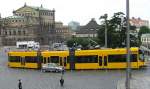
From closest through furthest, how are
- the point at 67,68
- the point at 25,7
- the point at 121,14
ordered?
the point at 67,68
the point at 121,14
the point at 25,7

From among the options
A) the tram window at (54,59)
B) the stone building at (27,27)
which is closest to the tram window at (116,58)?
the tram window at (54,59)

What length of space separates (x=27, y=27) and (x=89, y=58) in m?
129

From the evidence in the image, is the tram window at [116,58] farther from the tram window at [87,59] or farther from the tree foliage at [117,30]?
the tree foliage at [117,30]

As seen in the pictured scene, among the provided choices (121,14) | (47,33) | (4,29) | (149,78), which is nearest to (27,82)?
(149,78)

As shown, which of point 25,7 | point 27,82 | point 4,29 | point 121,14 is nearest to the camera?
point 27,82

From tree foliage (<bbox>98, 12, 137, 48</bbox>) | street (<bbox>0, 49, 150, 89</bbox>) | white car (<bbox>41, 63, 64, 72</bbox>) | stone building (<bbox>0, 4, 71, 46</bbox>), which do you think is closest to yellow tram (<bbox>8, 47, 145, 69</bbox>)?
street (<bbox>0, 49, 150, 89</bbox>)

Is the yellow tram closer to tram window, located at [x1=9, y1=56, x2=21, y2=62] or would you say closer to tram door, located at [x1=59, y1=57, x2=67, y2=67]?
tram door, located at [x1=59, y1=57, x2=67, y2=67]

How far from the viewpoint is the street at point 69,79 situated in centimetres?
4003

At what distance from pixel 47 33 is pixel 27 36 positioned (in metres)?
13.8

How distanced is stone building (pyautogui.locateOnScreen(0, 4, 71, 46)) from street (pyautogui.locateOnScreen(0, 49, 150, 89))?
401ft

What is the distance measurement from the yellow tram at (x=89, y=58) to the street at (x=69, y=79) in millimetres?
1094

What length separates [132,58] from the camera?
51.0 metres

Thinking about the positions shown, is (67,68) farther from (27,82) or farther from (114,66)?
(27,82)

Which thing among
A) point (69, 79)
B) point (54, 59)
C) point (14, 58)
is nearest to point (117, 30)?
point (14, 58)
